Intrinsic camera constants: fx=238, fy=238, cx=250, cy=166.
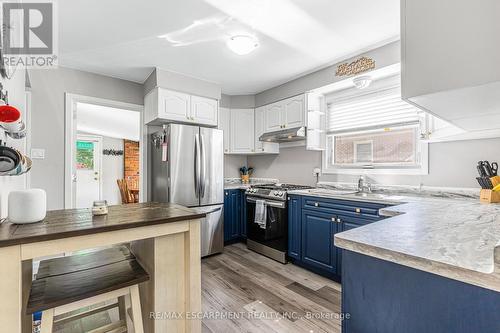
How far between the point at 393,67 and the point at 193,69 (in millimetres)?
2343

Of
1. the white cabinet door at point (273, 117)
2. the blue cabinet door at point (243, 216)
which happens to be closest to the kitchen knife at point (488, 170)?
the white cabinet door at point (273, 117)

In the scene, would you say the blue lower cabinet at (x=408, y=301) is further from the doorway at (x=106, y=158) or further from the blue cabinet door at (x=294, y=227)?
the doorway at (x=106, y=158)

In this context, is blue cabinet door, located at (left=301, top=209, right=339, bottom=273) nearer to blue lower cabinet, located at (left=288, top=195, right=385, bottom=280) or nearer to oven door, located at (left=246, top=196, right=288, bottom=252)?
blue lower cabinet, located at (left=288, top=195, right=385, bottom=280)

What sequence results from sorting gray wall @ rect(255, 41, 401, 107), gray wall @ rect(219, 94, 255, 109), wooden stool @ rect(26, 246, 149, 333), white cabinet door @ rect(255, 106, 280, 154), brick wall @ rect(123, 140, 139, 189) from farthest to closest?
brick wall @ rect(123, 140, 139, 189)
gray wall @ rect(219, 94, 255, 109)
white cabinet door @ rect(255, 106, 280, 154)
gray wall @ rect(255, 41, 401, 107)
wooden stool @ rect(26, 246, 149, 333)

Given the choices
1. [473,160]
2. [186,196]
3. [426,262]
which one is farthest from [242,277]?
[473,160]

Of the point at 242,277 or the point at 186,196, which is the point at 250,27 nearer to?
the point at 186,196

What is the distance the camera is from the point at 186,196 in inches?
123

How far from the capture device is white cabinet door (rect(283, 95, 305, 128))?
331cm

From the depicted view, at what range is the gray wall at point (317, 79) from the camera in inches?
96.8

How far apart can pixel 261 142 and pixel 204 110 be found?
1.08 metres

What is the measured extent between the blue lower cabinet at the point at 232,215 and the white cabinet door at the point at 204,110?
3.59 feet

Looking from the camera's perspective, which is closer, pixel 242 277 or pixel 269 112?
pixel 242 277

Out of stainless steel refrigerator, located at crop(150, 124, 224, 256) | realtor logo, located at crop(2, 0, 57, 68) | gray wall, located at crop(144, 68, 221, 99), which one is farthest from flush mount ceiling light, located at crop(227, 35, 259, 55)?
realtor logo, located at crop(2, 0, 57, 68)

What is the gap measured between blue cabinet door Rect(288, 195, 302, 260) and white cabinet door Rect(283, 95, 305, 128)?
1082 mm
